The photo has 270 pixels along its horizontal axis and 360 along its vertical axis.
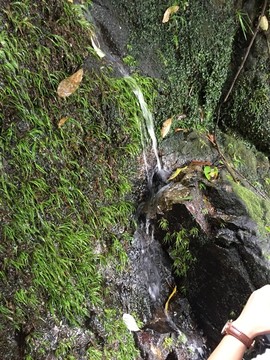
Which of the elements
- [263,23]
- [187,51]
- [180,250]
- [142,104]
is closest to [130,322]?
[180,250]

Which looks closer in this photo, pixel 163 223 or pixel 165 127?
pixel 163 223

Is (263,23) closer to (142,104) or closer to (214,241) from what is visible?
(142,104)

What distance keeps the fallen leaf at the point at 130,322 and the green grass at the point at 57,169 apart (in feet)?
0.39

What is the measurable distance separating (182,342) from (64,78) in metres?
2.69

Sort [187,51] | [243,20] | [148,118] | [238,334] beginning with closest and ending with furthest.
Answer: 1. [238,334]
2. [148,118]
3. [187,51]
4. [243,20]

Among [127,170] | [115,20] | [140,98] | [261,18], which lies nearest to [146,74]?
[140,98]

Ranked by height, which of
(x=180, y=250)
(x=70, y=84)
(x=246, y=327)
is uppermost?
(x=70, y=84)

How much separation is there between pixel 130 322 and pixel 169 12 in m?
3.13

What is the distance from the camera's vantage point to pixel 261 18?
14.5 feet

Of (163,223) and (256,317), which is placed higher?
(256,317)

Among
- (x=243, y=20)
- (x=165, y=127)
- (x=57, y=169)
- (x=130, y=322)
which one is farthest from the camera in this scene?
(x=243, y=20)

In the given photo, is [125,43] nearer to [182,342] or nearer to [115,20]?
[115,20]

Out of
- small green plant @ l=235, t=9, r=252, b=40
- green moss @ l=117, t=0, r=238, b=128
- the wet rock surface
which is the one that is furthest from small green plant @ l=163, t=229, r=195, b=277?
small green plant @ l=235, t=9, r=252, b=40

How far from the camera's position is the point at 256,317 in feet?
5.18
